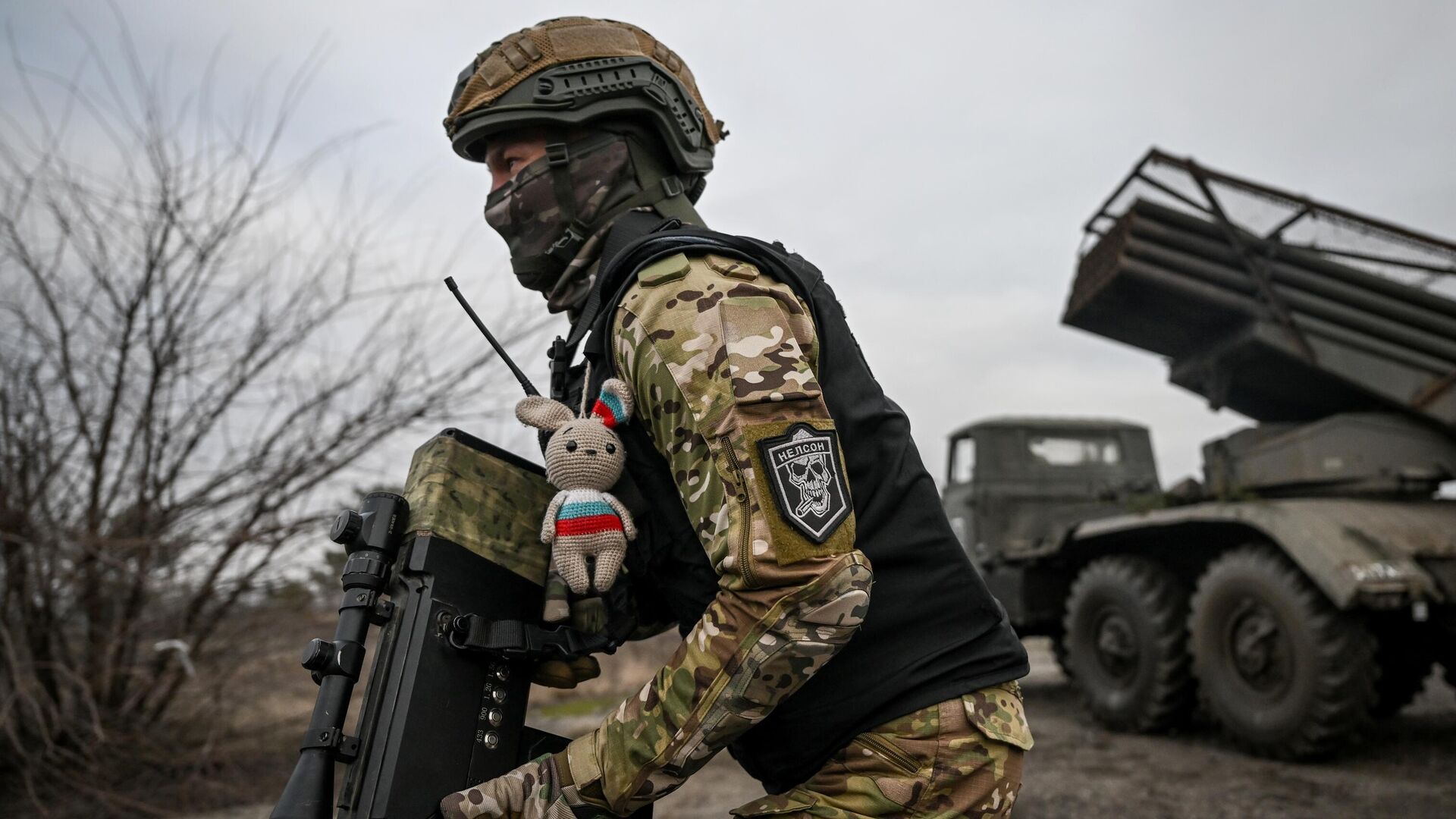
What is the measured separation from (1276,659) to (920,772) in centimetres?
479

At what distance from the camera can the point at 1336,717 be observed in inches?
196

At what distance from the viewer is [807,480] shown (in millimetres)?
1277

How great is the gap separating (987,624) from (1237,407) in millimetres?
6088

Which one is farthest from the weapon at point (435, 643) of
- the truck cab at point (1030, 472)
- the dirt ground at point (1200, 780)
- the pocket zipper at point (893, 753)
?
the truck cab at point (1030, 472)

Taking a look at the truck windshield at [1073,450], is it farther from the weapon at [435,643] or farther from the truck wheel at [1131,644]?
the weapon at [435,643]

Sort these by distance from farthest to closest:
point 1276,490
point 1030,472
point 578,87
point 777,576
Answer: point 1030,472 → point 1276,490 → point 578,87 → point 777,576

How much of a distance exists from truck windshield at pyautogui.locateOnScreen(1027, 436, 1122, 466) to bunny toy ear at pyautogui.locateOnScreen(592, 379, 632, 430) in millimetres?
8138

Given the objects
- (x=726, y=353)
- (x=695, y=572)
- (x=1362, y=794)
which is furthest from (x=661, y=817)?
(x=726, y=353)

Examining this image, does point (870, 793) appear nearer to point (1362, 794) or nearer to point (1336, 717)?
point (1362, 794)

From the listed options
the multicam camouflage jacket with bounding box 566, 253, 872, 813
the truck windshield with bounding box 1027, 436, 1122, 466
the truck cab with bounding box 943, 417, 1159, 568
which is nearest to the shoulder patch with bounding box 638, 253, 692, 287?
the multicam camouflage jacket with bounding box 566, 253, 872, 813

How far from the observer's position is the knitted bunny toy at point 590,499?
1497 mm

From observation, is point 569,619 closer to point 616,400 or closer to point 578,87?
point 616,400

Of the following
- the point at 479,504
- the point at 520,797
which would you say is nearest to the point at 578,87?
the point at 479,504

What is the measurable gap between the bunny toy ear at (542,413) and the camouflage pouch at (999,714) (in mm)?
749
